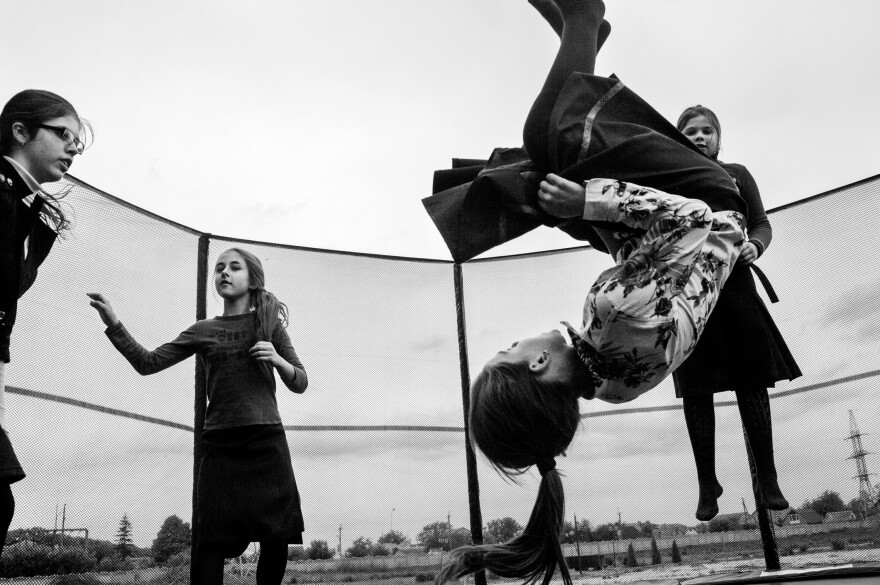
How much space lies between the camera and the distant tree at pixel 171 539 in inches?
105

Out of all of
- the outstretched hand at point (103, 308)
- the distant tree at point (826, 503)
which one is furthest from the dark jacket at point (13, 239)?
the distant tree at point (826, 503)

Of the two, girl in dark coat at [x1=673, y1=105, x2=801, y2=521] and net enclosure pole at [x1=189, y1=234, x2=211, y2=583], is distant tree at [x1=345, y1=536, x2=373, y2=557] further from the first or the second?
girl in dark coat at [x1=673, y1=105, x2=801, y2=521]

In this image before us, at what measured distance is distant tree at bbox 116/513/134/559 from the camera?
254cm

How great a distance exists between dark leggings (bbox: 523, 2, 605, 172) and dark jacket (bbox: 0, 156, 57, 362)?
1.17 metres

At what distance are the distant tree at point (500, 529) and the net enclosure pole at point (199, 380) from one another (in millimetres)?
1286

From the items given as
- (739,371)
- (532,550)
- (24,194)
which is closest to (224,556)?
(532,550)

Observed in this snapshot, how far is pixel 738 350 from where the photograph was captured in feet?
7.75

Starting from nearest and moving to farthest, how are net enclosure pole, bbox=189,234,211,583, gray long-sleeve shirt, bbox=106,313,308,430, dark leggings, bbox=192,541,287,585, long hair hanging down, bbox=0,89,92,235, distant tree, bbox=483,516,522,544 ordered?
long hair hanging down, bbox=0,89,92,235, dark leggings, bbox=192,541,287,585, gray long-sleeve shirt, bbox=106,313,308,430, net enclosure pole, bbox=189,234,211,583, distant tree, bbox=483,516,522,544

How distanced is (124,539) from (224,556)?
0.50 metres

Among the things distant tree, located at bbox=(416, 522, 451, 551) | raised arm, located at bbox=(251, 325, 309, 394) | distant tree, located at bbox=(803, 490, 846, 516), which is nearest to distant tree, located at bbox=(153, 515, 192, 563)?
raised arm, located at bbox=(251, 325, 309, 394)

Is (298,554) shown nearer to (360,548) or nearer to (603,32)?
(360,548)

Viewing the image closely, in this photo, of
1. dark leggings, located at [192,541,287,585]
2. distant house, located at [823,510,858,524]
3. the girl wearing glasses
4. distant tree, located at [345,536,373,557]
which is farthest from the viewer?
distant tree, located at [345,536,373,557]

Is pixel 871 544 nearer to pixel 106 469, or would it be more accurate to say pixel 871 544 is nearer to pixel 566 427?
pixel 566 427

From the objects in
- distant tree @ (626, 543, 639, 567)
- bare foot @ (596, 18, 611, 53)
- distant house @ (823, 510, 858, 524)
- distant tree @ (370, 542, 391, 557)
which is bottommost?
distant tree @ (626, 543, 639, 567)
